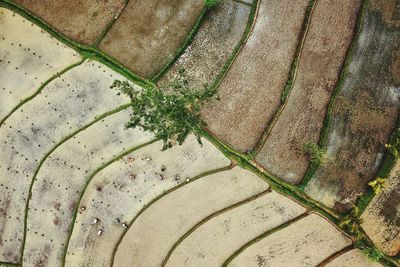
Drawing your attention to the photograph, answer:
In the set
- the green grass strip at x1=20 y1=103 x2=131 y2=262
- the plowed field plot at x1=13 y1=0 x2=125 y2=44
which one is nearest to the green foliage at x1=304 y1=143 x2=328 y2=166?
the green grass strip at x1=20 y1=103 x2=131 y2=262

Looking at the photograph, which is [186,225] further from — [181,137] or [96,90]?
[96,90]

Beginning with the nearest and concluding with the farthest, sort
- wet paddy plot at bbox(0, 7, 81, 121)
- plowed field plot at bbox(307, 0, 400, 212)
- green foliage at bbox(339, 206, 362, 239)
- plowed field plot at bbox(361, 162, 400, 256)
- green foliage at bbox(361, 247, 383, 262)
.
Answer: green foliage at bbox(361, 247, 383, 262), green foliage at bbox(339, 206, 362, 239), plowed field plot at bbox(361, 162, 400, 256), plowed field plot at bbox(307, 0, 400, 212), wet paddy plot at bbox(0, 7, 81, 121)

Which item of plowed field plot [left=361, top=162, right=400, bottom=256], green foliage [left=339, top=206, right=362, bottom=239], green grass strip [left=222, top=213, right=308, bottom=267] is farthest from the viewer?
plowed field plot [left=361, top=162, right=400, bottom=256]

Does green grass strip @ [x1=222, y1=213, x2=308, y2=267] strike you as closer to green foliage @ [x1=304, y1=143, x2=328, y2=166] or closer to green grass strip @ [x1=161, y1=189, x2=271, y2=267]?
green grass strip @ [x1=161, y1=189, x2=271, y2=267]

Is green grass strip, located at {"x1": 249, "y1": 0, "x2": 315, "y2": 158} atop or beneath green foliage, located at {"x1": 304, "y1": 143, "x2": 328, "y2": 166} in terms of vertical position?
atop

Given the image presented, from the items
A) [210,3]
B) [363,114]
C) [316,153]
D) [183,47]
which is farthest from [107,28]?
[363,114]

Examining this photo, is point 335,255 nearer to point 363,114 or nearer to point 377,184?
point 377,184

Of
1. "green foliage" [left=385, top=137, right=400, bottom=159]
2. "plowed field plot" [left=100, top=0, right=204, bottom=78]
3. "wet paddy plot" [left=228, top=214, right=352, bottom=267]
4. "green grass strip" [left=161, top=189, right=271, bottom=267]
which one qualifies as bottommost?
"wet paddy plot" [left=228, top=214, right=352, bottom=267]

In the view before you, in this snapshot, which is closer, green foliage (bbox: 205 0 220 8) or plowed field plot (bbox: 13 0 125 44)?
green foliage (bbox: 205 0 220 8)
